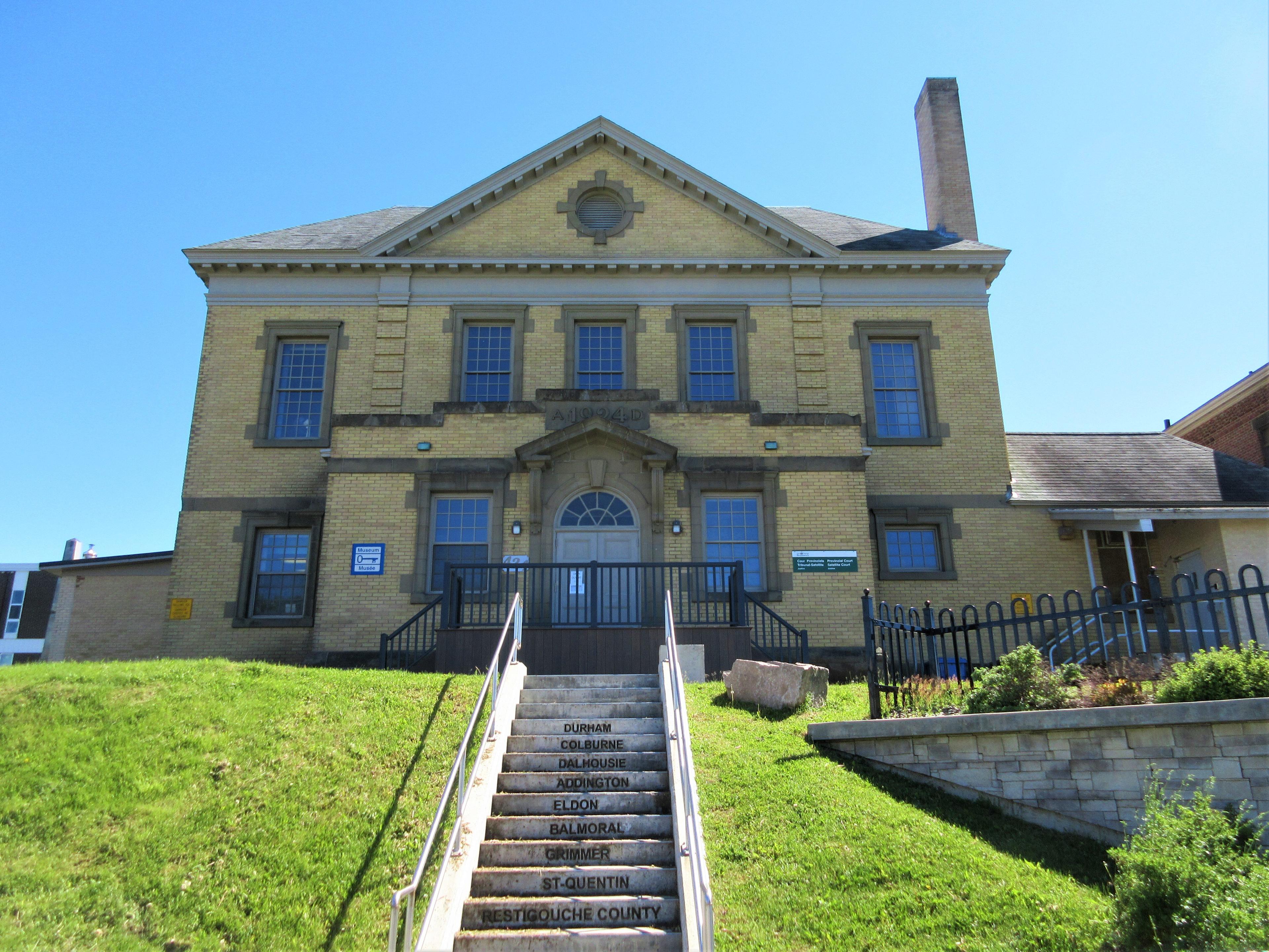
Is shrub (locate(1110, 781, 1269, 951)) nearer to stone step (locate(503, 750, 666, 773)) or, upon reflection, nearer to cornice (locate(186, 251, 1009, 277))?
stone step (locate(503, 750, 666, 773))

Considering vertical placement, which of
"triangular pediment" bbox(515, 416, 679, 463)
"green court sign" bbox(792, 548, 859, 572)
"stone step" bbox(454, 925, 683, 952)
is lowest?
"stone step" bbox(454, 925, 683, 952)

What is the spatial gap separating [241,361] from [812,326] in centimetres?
1150

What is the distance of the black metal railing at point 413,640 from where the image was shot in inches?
586

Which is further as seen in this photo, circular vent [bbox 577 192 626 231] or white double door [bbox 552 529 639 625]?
circular vent [bbox 577 192 626 231]

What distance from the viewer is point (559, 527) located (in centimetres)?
1744

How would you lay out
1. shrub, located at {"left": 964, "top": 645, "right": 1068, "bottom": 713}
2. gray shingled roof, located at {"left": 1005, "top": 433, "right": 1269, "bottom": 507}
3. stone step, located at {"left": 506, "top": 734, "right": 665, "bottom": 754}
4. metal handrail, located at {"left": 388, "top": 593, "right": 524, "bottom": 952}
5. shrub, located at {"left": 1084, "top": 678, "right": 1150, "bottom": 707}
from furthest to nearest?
gray shingled roof, located at {"left": 1005, "top": 433, "right": 1269, "bottom": 507} → stone step, located at {"left": 506, "top": 734, "right": 665, "bottom": 754} → shrub, located at {"left": 964, "top": 645, "right": 1068, "bottom": 713} → shrub, located at {"left": 1084, "top": 678, "right": 1150, "bottom": 707} → metal handrail, located at {"left": 388, "top": 593, "right": 524, "bottom": 952}

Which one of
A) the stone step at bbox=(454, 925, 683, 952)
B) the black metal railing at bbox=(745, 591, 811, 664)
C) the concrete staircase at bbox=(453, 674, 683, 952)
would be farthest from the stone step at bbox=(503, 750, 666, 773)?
the black metal railing at bbox=(745, 591, 811, 664)

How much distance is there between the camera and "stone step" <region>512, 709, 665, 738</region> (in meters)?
9.78

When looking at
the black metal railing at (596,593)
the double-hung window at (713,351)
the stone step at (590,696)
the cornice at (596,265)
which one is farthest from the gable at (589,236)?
the stone step at (590,696)

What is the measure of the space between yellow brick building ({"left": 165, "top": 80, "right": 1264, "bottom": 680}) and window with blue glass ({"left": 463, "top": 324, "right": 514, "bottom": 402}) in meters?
0.05

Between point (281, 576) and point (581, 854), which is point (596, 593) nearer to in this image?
point (581, 854)

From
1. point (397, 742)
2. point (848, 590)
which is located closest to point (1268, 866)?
point (397, 742)

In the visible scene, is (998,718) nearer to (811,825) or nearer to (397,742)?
(811,825)

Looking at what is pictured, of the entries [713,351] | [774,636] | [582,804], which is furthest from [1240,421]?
[582,804]
